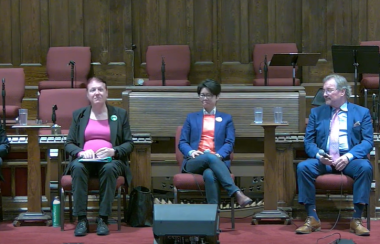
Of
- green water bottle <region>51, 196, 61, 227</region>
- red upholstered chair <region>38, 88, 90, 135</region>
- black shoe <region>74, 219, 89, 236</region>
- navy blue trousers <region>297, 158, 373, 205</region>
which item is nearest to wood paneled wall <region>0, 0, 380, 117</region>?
red upholstered chair <region>38, 88, 90, 135</region>

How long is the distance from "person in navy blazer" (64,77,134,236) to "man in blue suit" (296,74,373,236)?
4.40ft

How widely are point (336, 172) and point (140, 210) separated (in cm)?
148

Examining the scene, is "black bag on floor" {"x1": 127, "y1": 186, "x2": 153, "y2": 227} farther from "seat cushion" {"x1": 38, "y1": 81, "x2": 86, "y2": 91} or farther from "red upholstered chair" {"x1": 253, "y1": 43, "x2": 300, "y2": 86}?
"red upholstered chair" {"x1": 253, "y1": 43, "x2": 300, "y2": 86}

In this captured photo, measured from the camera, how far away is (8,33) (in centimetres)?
837

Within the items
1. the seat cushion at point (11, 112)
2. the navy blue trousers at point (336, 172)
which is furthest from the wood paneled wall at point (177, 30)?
the navy blue trousers at point (336, 172)

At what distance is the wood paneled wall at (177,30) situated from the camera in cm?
832

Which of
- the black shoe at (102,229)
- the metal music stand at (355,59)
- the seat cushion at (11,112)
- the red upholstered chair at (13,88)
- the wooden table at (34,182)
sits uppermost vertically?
the metal music stand at (355,59)

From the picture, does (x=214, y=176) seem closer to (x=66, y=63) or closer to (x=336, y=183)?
(x=336, y=183)

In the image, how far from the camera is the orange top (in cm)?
532

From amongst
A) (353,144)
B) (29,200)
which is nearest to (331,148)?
(353,144)

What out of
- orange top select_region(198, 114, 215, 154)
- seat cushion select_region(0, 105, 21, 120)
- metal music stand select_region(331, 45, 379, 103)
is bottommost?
orange top select_region(198, 114, 215, 154)

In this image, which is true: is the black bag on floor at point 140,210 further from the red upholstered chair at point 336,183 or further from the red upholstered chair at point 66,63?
the red upholstered chair at point 66,63

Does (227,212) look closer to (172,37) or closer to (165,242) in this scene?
(165,242)

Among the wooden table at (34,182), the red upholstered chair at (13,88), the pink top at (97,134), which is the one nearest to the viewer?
the pink top at (97,134)
